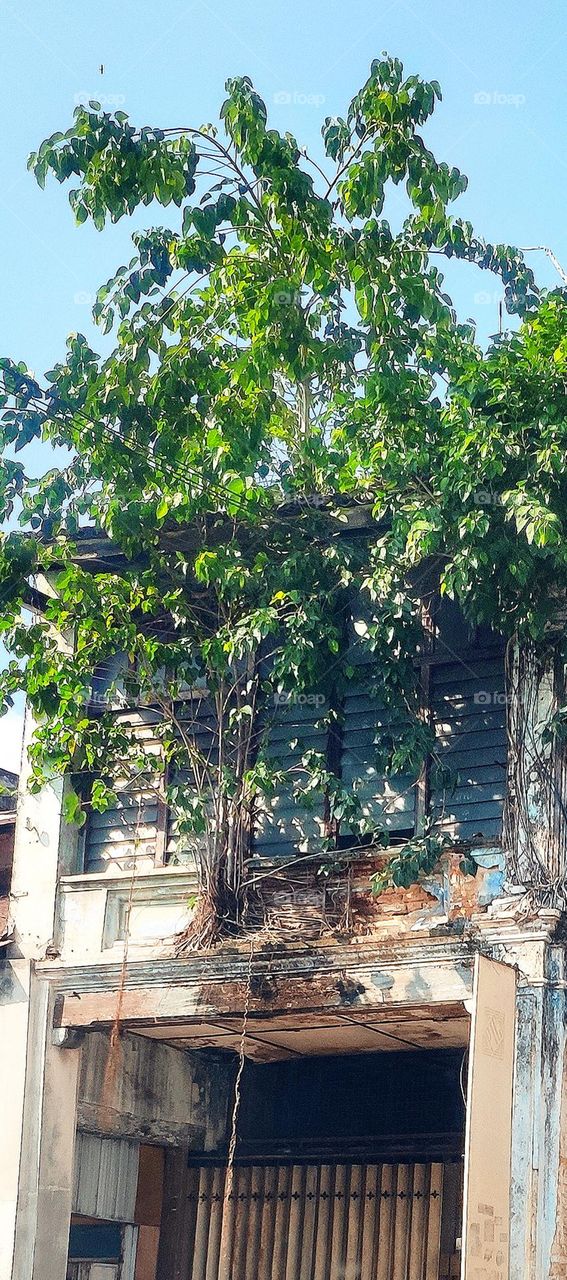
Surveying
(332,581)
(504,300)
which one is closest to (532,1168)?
(332,581)

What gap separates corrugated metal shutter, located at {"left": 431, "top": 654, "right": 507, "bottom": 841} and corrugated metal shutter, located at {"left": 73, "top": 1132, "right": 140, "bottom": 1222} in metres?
3.78

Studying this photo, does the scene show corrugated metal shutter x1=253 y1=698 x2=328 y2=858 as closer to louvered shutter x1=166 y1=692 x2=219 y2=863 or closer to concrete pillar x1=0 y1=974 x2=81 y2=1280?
louvered shutter x1=166 y1=692 x2=219 y2=863

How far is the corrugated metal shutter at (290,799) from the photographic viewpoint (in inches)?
437

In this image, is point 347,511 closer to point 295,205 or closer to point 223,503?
point 223,503

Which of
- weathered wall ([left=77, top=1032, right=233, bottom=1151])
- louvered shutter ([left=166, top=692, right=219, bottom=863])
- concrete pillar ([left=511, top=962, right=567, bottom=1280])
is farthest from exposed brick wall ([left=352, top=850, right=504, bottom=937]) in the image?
weathered wall ([left=77, top=1032, right=233, bottom=1151])

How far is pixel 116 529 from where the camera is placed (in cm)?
1088

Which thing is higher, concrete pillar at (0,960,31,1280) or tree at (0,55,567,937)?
tree at (0,55,567,937)

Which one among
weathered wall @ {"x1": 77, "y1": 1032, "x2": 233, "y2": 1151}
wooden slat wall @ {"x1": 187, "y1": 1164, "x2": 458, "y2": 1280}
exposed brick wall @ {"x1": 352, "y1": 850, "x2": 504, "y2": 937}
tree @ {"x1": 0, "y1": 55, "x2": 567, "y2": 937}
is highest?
tree @ {"x1": 0, "y1": 55, "x2": 567, "y2": 937}

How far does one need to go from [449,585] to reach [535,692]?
993 mm

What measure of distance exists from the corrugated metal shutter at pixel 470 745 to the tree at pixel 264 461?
35 cm

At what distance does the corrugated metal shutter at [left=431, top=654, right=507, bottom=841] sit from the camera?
1047cm

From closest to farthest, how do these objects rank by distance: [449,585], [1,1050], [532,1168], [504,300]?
[532,1168] → [449,585] → [1,1050] → [504,300]

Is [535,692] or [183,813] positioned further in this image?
[183,813]

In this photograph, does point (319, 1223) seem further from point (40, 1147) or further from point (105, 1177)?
point (40, 1147)
